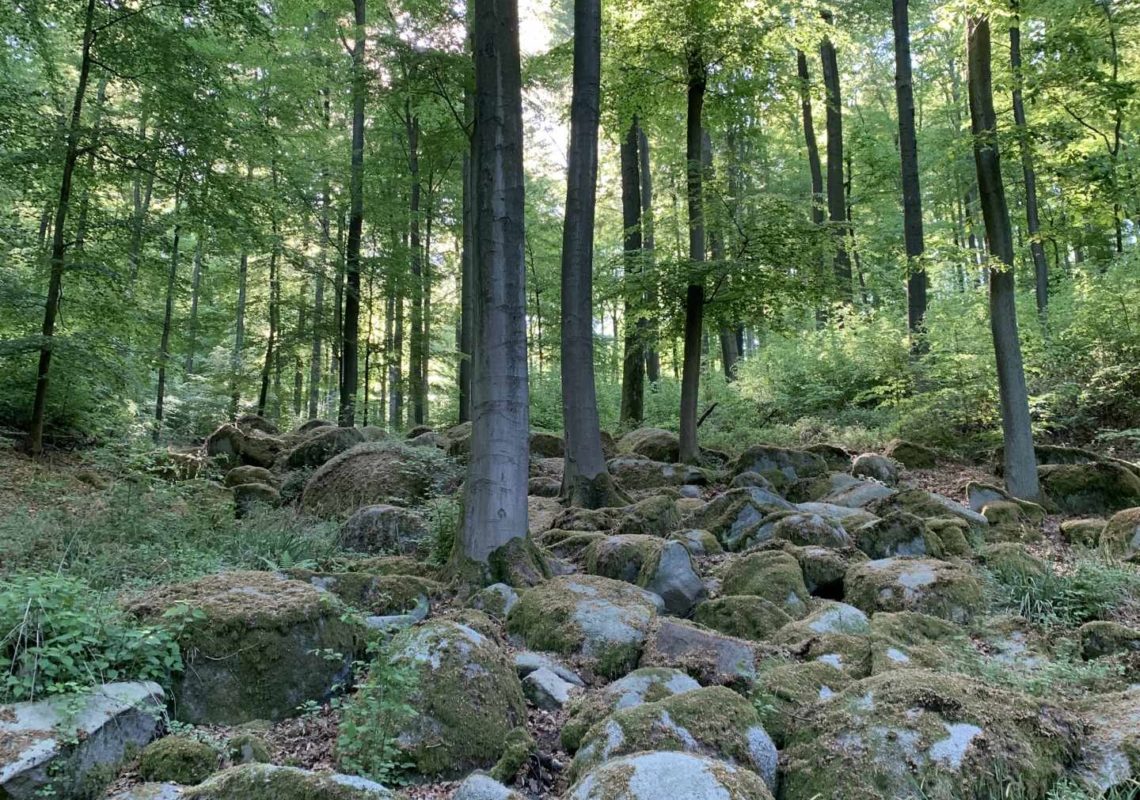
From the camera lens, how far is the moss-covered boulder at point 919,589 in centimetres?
525

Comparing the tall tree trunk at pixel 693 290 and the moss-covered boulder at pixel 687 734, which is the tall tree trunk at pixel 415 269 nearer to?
the tall tree trunk at pixel 693 290

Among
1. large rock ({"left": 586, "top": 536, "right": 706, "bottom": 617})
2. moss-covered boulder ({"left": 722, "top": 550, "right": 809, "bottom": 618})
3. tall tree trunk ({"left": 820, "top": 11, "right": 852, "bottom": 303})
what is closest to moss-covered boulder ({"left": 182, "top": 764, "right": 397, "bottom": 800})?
large rock ({"left": 586, "top": 536, "right": 706, "bottom": 617})

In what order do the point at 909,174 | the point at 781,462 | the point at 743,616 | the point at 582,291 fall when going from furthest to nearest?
1. the point at 909,174
2. the point at 781,462
3. the point at 582,291
4. the point at 743,616

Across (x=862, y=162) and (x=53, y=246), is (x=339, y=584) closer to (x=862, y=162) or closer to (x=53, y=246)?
(x=53, y=246)

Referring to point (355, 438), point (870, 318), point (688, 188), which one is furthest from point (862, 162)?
point (355, 438)

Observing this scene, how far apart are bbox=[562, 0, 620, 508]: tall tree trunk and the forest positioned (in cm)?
5

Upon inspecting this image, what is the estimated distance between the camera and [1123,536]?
21.2 feet

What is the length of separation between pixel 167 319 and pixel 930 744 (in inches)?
628

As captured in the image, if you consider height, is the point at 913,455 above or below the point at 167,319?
below

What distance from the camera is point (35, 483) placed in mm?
7777

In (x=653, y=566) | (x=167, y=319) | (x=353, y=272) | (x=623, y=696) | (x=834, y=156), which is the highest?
(x=834, y=156)

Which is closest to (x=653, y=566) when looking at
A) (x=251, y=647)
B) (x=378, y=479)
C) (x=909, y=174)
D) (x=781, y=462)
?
(x=251, y=647)

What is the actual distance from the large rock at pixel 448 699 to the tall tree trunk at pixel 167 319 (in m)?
7.88

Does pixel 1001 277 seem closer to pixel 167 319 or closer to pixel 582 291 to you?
pixel 582 291
